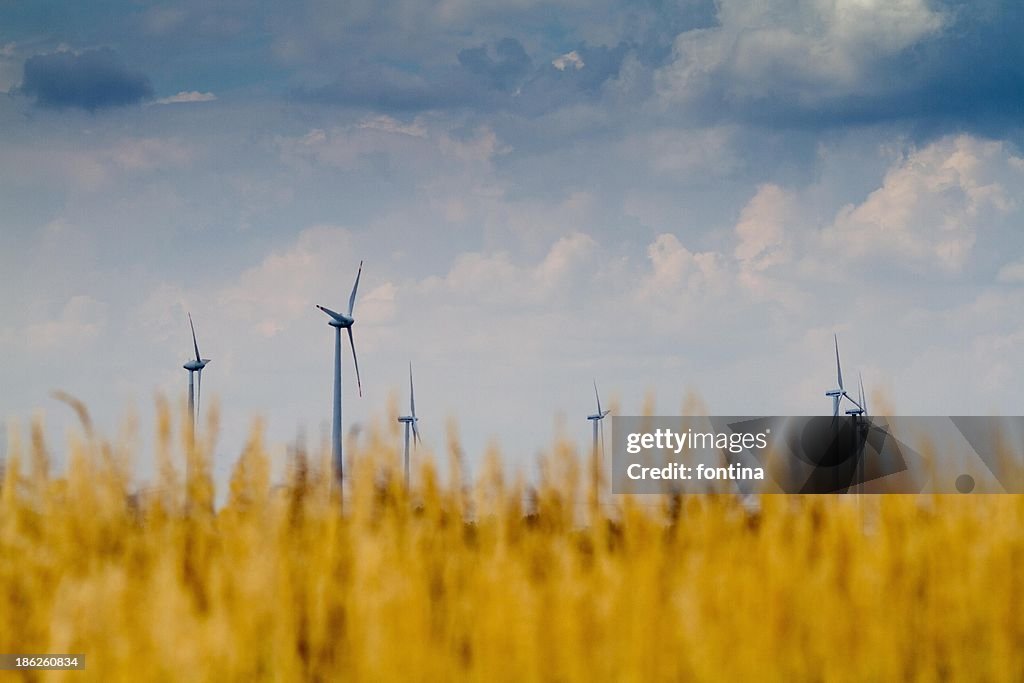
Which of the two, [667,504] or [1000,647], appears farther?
[667,504]

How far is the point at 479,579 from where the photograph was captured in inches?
345

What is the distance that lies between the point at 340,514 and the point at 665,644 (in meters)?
2.75

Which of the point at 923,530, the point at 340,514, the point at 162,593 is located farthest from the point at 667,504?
the point at 162,593

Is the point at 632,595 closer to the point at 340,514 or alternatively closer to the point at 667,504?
the point at 667,504

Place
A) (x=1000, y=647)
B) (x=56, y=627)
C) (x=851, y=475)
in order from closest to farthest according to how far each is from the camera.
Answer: (x=56, y=627), (x=1000, y=647), (x=851, y=475)

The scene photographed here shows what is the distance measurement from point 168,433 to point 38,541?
141cm

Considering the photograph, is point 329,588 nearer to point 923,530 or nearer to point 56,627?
point 56,627

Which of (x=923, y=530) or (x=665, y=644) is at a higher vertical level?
(x=923, y=530)

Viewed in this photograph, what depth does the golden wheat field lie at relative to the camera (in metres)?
8.24

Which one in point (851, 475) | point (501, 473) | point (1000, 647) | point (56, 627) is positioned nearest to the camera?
point (56, 627)

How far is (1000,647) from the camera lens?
911 cm

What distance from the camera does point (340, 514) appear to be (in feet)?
30.8

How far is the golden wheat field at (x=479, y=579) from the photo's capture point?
8.24 m

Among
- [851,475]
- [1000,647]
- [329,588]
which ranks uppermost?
[851,475]
